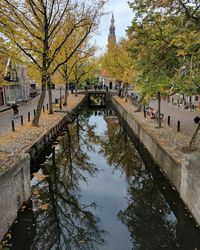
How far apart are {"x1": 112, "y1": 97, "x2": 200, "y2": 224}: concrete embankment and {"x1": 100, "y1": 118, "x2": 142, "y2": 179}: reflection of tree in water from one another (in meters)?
1.18

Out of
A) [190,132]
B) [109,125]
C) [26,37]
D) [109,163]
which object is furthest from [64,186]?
[109,125]

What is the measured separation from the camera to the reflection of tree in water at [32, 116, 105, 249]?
978 centimetres

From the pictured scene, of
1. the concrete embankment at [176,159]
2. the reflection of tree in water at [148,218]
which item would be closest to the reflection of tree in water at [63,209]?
the reflection of tree in water at [148,218]

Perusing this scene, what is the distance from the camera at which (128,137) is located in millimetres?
25031

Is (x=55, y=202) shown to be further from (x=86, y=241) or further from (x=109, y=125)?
(x=109, y=125)

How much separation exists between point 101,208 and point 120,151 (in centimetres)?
914

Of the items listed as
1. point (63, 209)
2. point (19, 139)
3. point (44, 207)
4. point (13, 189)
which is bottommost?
point (63, 209)

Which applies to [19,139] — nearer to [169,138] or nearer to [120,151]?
[120,151]

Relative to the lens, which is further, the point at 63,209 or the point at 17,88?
the point at 17,88

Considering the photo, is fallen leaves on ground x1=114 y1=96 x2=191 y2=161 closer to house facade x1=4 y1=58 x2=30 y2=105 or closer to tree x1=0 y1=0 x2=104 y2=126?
tree x1=0 y1=0 x2=104 y2=126

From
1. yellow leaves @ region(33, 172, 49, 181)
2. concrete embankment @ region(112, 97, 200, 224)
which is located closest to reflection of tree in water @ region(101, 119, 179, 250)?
concrete embankment @ region(112, 97, 200, 224)

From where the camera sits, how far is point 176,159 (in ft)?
42.4

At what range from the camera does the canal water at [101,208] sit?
31.7 feet

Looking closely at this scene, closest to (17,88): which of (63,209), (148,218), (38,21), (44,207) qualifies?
(38,21)
